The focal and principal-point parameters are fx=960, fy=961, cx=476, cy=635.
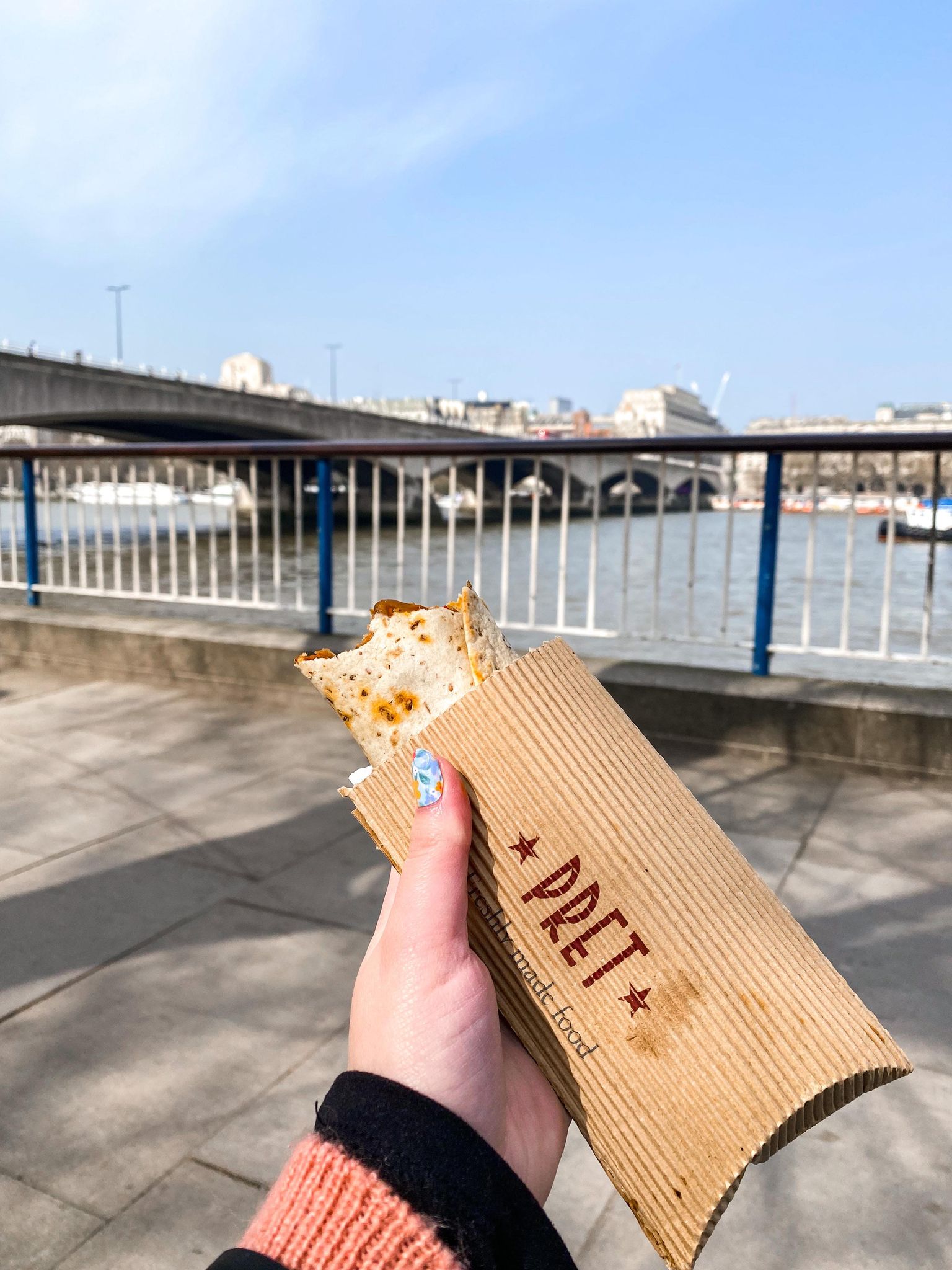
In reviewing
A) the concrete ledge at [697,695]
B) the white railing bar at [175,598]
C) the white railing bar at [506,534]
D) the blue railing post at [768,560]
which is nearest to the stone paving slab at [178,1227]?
the concrete ledge at [697,695]

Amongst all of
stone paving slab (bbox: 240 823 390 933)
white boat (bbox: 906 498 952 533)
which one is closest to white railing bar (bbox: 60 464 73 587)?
stone paving slab (bbox: 240 823 390 933)

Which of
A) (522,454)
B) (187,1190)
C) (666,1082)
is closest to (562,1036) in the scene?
(666,1082)

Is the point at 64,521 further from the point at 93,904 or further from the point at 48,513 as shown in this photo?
the point at 93,904

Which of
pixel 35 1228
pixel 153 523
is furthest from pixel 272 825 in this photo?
pixel 153 523

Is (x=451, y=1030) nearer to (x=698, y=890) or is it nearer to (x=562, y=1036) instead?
(x=562, y=1036)

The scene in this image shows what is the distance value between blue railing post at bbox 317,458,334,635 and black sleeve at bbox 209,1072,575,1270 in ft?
14.7

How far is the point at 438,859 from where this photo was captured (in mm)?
828

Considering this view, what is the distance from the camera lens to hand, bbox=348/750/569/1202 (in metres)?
0.80

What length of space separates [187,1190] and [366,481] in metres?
30.9

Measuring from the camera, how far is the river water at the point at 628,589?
6316mm

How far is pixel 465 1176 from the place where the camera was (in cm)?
72

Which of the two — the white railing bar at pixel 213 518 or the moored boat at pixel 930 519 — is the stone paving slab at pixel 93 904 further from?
the moored boat at pixel 930 519

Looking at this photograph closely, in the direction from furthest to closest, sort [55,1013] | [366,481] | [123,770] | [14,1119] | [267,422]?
[267,422] < [366,481] < [123,770] < [55,1013] < [14,1119]

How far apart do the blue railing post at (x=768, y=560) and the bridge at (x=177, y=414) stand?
16.4m
